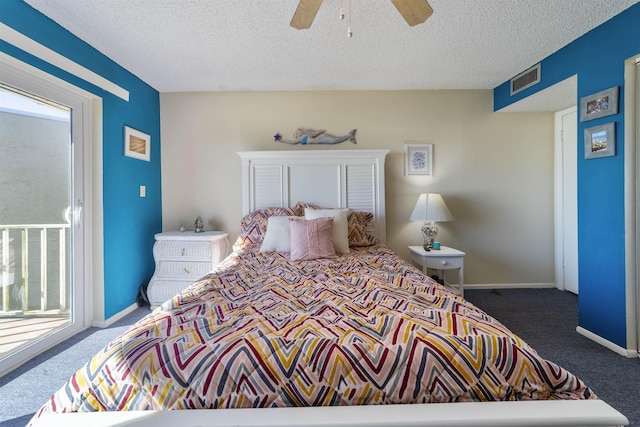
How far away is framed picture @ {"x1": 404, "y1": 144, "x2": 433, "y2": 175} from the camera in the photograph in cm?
340

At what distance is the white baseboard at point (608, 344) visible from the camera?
2.01m

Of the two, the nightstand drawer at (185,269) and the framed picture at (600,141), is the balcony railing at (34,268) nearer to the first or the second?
the nightstand drawer at (185,269)

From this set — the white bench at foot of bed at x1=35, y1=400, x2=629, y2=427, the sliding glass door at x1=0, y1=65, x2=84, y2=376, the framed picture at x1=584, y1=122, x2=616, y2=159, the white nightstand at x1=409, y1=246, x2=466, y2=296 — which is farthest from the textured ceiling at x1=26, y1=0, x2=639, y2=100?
the white bench at foot of bed at x1=35, y1=400, x2=629, y2=427

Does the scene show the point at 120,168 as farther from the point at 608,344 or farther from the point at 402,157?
the point at 608,344

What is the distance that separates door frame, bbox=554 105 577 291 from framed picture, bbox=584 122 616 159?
1.25 metres

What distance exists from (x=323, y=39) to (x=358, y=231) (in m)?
1.64

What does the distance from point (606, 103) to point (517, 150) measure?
1.34 meters

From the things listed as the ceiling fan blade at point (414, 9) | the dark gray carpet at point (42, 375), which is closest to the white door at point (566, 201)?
the ceiling fan blade at point (414, 9)

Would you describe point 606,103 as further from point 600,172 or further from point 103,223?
point 103,223

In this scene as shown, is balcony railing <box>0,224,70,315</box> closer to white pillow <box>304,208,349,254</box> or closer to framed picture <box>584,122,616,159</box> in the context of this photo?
white pillow <box>304,208,349,254</box>

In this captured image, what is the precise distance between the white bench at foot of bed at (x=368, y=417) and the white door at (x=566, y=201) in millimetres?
3215

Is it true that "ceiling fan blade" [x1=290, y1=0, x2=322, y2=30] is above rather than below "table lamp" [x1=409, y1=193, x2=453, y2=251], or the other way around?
above

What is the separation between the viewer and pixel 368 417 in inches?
28.7

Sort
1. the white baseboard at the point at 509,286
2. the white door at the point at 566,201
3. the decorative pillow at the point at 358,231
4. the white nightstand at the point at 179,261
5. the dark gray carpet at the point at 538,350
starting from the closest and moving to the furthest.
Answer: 1. the dark gray carpet at the point at 538,350
2. the decorative pillow at the point at 358,231
3. the white nightstand at the point at 179,261
4. the white door at the point at 566,201
5. the white baseboard at the point at 509,286
